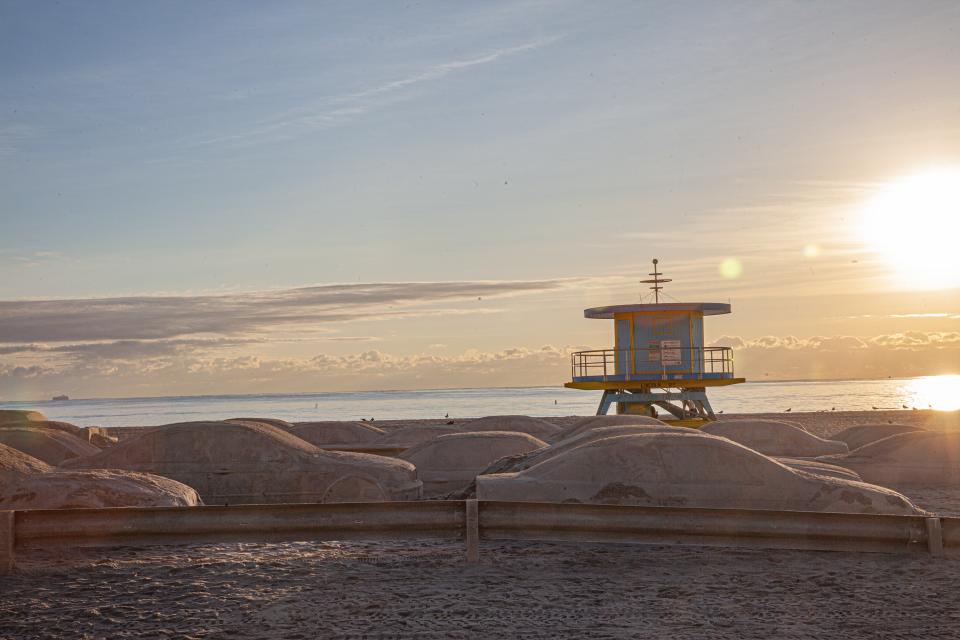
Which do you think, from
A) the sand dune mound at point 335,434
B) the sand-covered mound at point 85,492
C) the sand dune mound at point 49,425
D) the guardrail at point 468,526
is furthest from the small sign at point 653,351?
the guardrail at point 468,526

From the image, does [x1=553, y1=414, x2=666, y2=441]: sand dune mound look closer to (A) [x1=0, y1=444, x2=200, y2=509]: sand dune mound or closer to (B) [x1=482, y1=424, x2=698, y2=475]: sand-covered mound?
(B) [x1=482, y1=424, x2=698, y2=475]: sand-covered mound

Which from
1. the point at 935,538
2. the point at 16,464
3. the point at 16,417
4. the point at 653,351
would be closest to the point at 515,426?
the point at 653,351

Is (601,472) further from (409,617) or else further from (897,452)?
(897,452)

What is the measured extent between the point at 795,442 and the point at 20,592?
858 inches

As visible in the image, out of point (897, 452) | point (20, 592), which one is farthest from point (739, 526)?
point (897, 452)

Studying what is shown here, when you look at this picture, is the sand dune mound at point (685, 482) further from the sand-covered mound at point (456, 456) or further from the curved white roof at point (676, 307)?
the curved white roof at point (676, 307)

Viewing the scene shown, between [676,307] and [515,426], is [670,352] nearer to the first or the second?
[676,307]

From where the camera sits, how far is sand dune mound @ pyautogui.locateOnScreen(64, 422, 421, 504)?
1366cm

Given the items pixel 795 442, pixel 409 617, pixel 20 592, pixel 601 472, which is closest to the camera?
pixel 409 617

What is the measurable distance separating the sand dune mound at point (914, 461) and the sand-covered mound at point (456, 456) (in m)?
7.19

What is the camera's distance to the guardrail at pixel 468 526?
9016mm

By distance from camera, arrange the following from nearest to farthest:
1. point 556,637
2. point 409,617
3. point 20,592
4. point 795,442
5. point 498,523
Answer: point 556,637 → point 409,617 → point 20,592 → point 498,523 → point 795,442

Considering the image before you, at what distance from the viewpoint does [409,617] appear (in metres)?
7.32

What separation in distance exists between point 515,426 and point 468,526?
17992 millimetres
